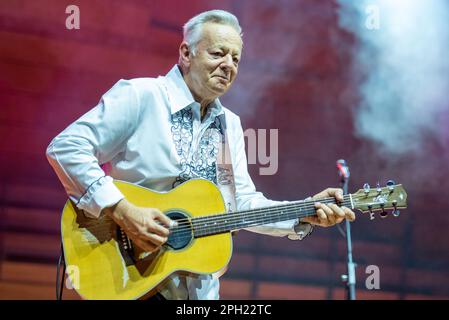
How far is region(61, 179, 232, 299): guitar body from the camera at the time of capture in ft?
7.63

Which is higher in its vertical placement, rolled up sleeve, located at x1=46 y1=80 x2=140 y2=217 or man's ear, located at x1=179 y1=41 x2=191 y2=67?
man's ear, located at x1=179 y1=41 x2=191 y2=67

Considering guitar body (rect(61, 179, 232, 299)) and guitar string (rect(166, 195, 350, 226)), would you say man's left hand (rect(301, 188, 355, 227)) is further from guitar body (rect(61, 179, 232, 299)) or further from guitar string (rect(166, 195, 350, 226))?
guitar body (rect(61, 179, 232, 299))

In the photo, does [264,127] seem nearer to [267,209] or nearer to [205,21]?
[205,21]

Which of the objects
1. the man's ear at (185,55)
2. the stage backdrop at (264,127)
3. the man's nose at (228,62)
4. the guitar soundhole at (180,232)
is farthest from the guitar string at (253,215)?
the stage backdrop at (264,127)

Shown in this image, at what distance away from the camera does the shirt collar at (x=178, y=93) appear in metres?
2.72

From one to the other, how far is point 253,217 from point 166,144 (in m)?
0.53

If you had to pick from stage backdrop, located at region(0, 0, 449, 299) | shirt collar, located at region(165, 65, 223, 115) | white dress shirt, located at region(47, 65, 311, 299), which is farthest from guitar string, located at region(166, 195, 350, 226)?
stage backdrop, located at region(0, 0, 449, 299)

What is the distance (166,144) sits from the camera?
258 centimetres

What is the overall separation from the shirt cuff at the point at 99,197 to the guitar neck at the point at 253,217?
0.38 meters

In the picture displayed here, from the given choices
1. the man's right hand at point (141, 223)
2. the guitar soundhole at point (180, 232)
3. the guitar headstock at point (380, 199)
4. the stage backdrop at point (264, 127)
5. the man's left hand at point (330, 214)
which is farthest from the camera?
the stage backdrop at point (264, 127)

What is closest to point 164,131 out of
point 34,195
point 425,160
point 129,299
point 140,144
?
point 140,144

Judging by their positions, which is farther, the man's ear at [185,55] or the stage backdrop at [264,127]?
the stage backdrop at [264,127]

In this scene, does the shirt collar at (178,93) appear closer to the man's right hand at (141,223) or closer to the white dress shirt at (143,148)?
the white dress shirt at (143,148)

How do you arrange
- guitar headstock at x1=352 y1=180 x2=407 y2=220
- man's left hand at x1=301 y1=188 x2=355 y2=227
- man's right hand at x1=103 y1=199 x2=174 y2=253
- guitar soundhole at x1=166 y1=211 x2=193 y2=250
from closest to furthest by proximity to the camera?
man's right hand at x1=103 y1=199 x2=174 y2=253 → guitar soundhole at x1=166 y1=211 x2=193 y2=250 → man's left hand at x1=301 y1=188 x2=355 y2=227 → guitar headstock at x1=352 y1=180 x2=407 y2=220
